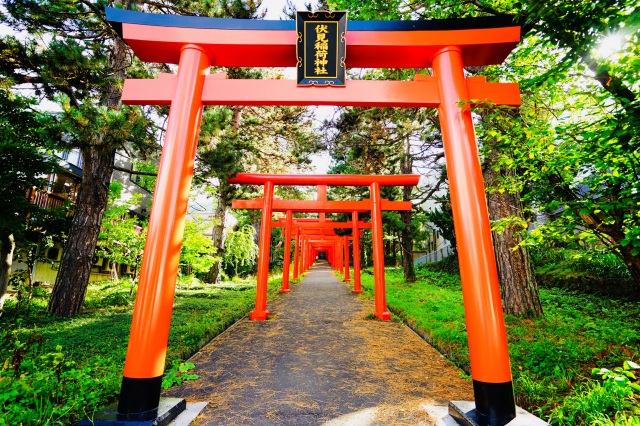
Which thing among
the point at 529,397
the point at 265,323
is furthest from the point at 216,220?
the point at 529,397

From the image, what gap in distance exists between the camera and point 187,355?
4.58 metres

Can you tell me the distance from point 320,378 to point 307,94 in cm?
343

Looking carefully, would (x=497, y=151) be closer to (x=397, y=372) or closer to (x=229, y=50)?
(x=397, y=372)

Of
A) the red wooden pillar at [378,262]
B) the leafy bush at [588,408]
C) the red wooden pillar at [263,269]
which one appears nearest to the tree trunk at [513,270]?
the red wooden pillar at [378,262]

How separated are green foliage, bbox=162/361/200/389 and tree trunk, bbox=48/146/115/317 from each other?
4002 millimetres

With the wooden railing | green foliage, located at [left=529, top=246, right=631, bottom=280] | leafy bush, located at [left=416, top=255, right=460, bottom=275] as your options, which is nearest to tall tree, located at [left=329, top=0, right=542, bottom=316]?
green foliage, located at [left=529, top=246, right=631, bottom=280]

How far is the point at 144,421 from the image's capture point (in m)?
2.55

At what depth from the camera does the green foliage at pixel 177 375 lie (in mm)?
3545

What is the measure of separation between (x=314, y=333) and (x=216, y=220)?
25.7 ft

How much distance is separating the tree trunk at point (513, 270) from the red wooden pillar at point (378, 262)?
102 inches

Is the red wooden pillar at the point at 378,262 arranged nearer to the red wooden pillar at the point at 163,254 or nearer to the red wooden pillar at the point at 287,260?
the red wooden pillar at the point at 287,260

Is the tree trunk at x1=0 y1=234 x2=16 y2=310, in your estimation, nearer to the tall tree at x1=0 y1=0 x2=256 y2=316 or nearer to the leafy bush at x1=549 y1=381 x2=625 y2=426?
the tall tree at x1=0 y1=0 x2=256 y2=316

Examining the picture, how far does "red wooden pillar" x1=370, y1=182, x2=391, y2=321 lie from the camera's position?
25.0 feet

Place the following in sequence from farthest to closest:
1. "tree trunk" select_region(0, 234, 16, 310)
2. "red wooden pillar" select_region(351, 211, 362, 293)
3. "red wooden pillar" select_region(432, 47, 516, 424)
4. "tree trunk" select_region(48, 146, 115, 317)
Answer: "red wooden pillar" select_region(351, 211, 362, 293) < "tree trunk" select_region(48, 146, 115, 317) < "tree trunk" select_region(0, 234, 16, 310) < "red wooden pillar" select_region(432, 47, 516, 424)
